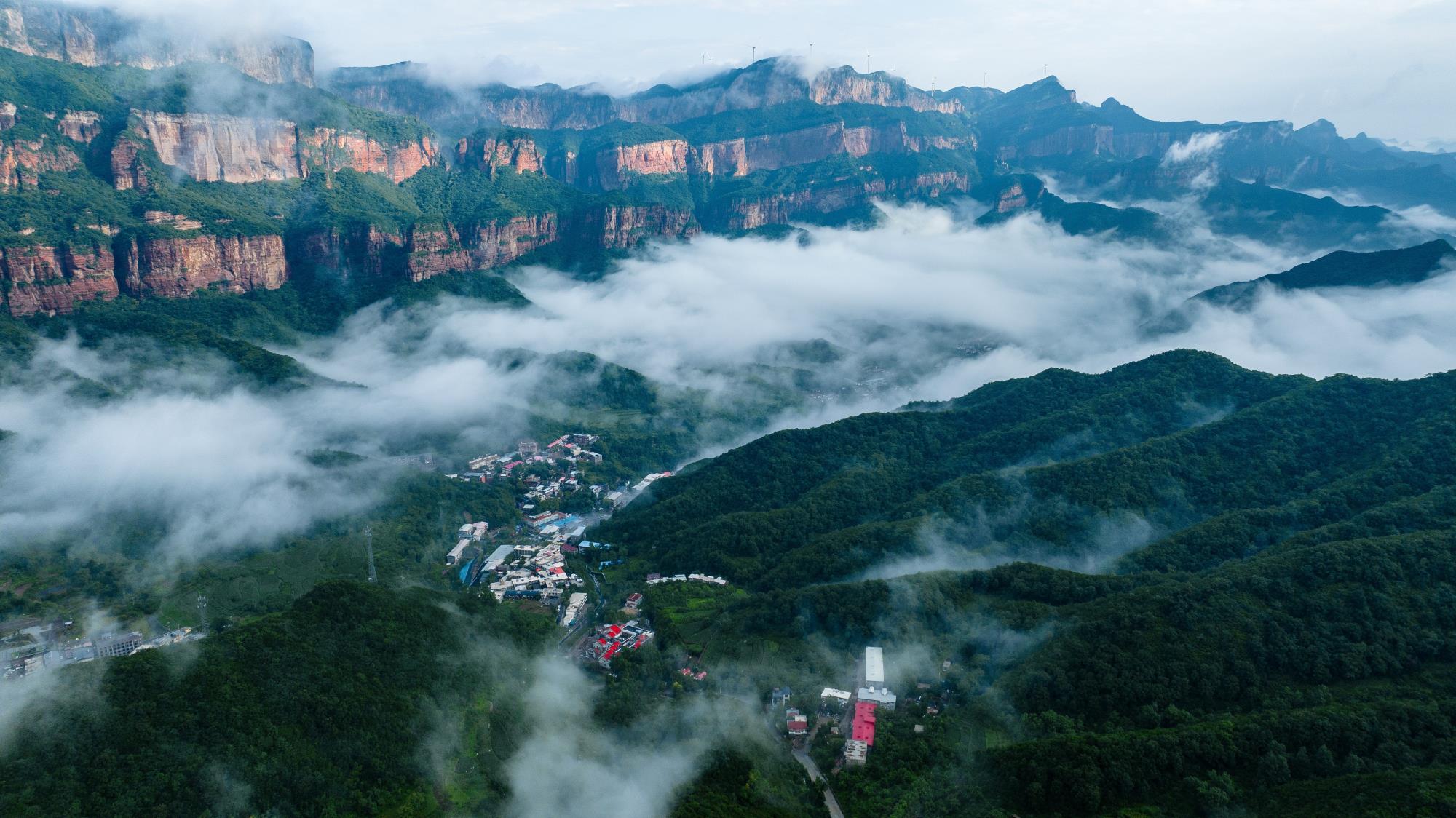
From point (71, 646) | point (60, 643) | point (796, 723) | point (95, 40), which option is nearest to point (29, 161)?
point (95, 40)

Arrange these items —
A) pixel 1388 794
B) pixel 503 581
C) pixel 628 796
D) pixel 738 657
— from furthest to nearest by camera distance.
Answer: pixel 503 581 → pixel 738 657 → pixel 628 796 → pixel 1388 794

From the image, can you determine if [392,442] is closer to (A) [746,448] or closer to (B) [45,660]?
(A) [746,448]

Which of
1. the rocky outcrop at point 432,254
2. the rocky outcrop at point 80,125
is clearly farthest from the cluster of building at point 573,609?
the rocky outcrop at point 80,125

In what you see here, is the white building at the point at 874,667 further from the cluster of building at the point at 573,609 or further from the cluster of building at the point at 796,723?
the cluster of building at the point at 573,609

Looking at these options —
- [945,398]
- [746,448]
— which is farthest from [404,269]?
[945,398]

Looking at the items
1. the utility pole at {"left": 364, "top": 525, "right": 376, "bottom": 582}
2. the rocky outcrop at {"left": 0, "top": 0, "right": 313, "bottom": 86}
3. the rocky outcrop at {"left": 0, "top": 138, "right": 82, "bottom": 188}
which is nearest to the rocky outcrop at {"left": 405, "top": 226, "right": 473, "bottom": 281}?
the rocky outcrop at {"left": 0, "top": 138, "right": 82, "bottom": 188}
